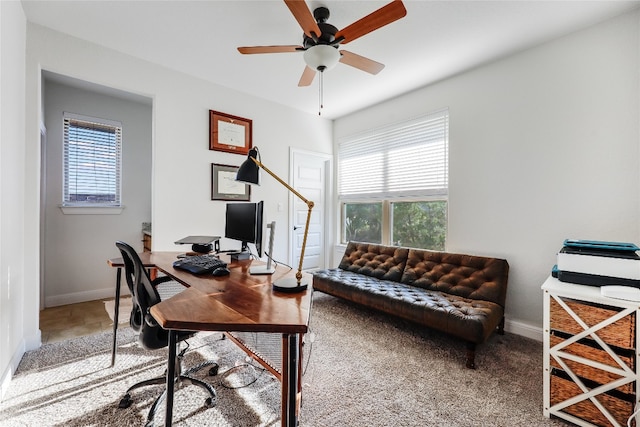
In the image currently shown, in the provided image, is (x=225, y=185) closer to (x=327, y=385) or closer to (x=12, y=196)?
(x=12, y=196)

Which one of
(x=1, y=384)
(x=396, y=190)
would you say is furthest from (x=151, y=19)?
(x=396, y=190)

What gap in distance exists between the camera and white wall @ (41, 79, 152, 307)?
321cm

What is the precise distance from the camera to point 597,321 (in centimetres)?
143

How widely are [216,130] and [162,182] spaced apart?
841 millimetres

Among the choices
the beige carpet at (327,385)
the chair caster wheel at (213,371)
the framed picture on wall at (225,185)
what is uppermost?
the framed picture on wall at (225,185)

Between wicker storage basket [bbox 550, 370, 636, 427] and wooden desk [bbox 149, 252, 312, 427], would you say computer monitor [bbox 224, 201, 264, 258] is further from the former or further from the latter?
wicker storage basket [bbox 550, 370, 636, 427]

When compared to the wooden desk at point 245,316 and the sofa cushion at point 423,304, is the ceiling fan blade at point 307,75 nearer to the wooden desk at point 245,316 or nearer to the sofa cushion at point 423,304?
the wooden desk at point 245,316

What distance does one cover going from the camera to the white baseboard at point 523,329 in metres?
2.46

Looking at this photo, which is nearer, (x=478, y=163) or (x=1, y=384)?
(x=1, y=384)

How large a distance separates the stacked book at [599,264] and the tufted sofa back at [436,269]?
0.83m

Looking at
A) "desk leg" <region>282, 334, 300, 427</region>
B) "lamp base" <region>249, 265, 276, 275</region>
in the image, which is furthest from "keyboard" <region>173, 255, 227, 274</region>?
"desk leg" <region>282, 334, 300, 427</region>

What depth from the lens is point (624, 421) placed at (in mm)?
1365

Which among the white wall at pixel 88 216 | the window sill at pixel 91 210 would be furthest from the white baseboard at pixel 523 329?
the window sill at pixel 91 210

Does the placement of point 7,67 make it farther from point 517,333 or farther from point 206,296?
point 517,333
